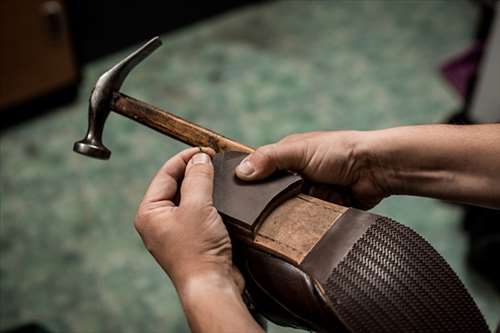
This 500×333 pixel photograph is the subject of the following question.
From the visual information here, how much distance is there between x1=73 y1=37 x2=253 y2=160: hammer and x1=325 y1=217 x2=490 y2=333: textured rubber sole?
272 millimetres

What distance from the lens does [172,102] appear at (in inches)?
105

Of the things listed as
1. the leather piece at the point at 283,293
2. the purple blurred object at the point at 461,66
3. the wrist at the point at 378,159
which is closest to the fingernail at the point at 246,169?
the leather piece at the point at 283,293

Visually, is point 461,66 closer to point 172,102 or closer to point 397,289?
point 172,102

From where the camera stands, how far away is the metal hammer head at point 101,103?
118 centimetres

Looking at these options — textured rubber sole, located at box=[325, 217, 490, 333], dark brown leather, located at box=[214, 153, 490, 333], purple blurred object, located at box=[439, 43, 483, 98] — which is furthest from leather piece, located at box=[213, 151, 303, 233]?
purple blurred object, located at box=[439, 43, 483, 98]

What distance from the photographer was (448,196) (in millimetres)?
1186

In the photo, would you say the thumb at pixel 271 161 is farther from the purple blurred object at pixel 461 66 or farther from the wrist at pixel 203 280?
the purple blurred object at pixel 461 66

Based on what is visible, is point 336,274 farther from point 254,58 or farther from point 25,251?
point 254,58

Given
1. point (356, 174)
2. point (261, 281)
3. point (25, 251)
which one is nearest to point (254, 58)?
point (25, 251)

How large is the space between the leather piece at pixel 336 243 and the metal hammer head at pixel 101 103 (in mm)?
405

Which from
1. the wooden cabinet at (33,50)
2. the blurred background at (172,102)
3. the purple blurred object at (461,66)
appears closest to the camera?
the blurred background at (172,102)

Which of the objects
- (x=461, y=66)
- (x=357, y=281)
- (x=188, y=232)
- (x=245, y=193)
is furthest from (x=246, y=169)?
(x=461, y=66)

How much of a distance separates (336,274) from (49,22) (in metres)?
1.83

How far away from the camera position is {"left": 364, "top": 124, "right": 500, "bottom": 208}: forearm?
1.13 m
